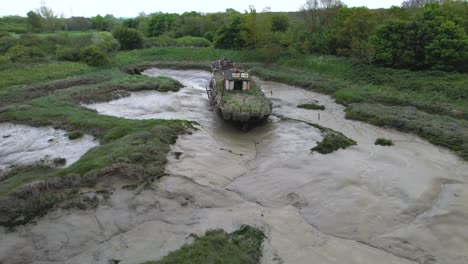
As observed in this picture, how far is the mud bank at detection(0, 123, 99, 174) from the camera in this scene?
57.2 feet

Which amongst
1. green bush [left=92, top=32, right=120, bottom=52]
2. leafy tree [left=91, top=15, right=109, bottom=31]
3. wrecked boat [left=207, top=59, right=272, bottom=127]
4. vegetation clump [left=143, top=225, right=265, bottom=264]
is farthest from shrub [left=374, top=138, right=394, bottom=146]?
leafy tree [left=91, top=15, right=109, bottom=31]

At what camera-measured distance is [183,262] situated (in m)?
9.65

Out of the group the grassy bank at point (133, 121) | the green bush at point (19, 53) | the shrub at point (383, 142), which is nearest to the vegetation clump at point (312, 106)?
the grassy bank at point (133, 121)

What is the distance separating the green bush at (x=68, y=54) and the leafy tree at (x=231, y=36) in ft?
72.7

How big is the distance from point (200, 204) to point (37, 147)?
1131cm

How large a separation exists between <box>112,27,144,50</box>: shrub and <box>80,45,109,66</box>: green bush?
15.2m

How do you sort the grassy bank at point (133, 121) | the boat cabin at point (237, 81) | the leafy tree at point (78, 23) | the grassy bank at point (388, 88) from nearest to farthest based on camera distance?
the grassy bank at point (133, 121), the grassy bank at point (388, 88), the boat cabin at point (237, 81), the leafy tree at point (78, 23)

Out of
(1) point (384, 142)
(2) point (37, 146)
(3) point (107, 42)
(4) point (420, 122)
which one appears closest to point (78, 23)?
(3) point (107, 42)

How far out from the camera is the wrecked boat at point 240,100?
22.3 metres

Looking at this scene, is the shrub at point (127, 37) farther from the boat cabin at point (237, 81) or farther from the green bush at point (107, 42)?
the boat cabin at point (237, 81)

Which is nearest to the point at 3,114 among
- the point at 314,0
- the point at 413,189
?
the point at 413,189

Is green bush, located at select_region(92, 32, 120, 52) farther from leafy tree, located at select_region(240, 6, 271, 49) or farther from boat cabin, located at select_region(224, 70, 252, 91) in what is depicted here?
boat cabin, located at select_region(224, 70, 252, 91)

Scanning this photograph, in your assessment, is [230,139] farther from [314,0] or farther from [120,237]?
[314,0]

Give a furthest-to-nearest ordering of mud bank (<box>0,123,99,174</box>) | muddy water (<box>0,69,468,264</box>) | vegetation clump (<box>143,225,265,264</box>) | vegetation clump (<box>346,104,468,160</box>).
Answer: vegetation clump (<box>346,104,468,160</box>) < mud bank (<box>0,123,99,174</box>) < muddy water (<box>0,69,468,264</box>) < vegetation clump (<box>143,225,265,264</box>)
